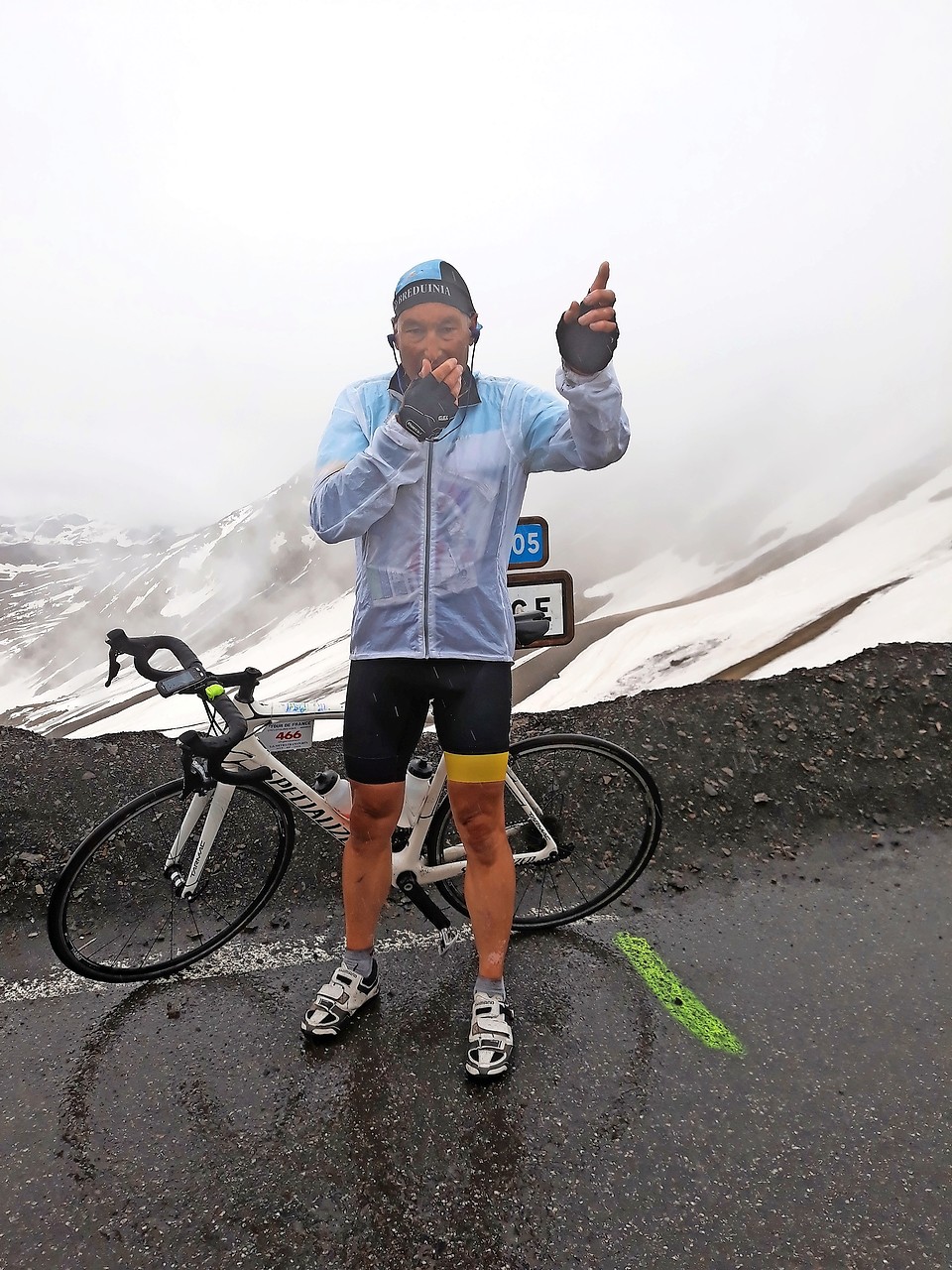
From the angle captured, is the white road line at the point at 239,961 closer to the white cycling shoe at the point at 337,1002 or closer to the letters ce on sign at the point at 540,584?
the white cycling shoe at the point at 337,1002

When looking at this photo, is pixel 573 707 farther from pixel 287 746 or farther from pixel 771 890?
pixel 287 746

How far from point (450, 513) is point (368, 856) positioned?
1.27m

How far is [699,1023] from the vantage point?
2.42 metres

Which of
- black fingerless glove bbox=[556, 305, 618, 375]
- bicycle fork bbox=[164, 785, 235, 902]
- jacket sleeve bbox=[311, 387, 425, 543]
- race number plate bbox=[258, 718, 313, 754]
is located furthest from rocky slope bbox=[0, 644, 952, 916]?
black fingerless glove bbox=[556, 305, 618, 375]

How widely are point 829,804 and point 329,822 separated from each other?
283cm

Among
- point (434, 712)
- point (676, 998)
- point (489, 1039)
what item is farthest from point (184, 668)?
point (676, 998)

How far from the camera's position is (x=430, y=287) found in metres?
2.12

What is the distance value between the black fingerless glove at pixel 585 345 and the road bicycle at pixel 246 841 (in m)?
1.08

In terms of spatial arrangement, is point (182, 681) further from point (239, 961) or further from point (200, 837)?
point (239, 961)

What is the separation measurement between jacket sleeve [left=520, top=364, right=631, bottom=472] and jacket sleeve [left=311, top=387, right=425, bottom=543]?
402 millimetres

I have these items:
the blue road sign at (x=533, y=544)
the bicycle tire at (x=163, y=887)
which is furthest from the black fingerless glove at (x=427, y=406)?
the blue road sign at (x=533, y=544)

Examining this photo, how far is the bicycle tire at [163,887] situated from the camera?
2.68 metres

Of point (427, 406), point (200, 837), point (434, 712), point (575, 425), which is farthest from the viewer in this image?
point (200, 837)

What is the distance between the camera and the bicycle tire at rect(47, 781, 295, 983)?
8.80ft
